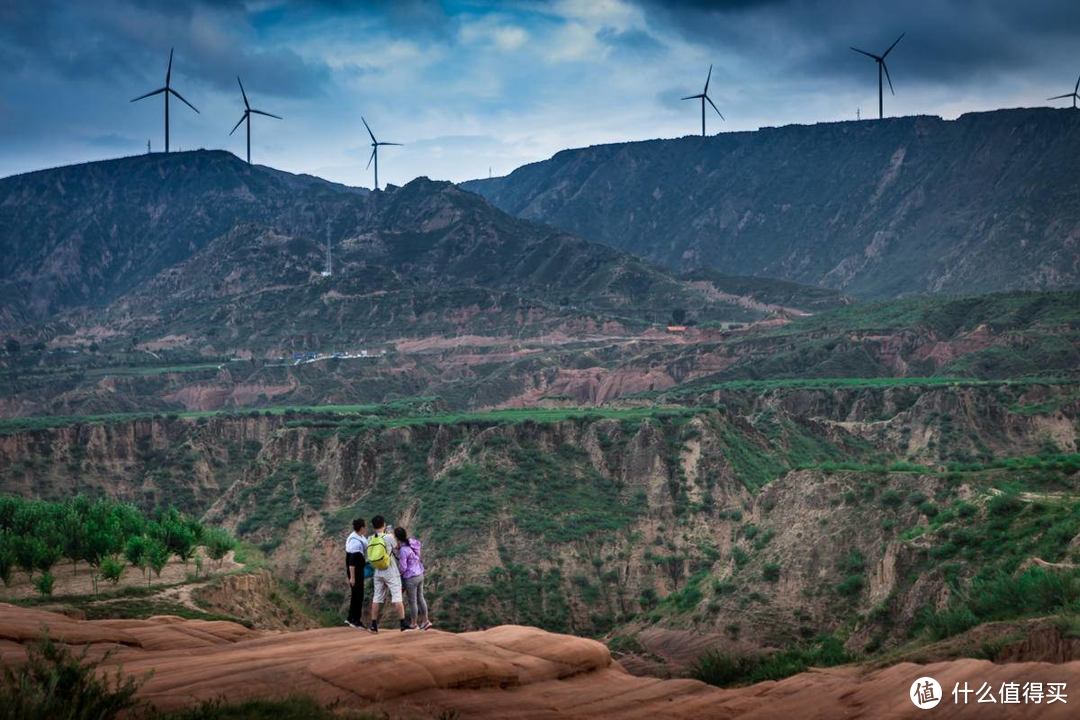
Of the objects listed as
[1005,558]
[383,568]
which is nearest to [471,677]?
[383,568]

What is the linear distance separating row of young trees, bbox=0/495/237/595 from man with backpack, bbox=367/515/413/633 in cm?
1190

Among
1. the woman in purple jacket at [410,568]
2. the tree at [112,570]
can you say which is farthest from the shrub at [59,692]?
the tree at [112,570]

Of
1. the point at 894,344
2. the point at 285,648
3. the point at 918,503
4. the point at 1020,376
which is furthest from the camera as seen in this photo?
the point at 894,344

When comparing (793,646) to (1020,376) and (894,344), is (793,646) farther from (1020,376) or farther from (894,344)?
(894,344)

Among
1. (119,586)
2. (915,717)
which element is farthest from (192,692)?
(119,586)

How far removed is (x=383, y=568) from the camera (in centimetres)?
2711

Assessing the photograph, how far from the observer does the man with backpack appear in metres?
26.9

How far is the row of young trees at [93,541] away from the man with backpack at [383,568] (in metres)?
11.9

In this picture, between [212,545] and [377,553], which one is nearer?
[377,553]

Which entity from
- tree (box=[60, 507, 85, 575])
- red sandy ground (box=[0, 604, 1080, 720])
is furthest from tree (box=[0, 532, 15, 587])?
red sandy ground (box=[0, 604, 1080, 720])

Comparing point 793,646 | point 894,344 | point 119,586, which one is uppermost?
point 894,344

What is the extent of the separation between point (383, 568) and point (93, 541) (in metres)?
16.3

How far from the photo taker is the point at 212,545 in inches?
1715

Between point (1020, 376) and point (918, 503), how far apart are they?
72.3 meters
